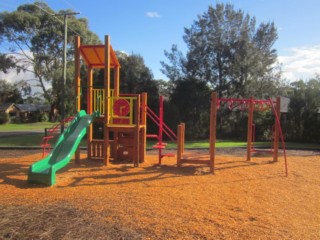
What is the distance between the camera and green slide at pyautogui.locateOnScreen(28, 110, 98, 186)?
23.6 ft

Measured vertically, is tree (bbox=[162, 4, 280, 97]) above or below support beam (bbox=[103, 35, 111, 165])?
above

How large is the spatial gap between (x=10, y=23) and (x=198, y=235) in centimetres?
4743

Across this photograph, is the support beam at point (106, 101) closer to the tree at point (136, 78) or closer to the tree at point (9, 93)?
the tree at point (136, 78)

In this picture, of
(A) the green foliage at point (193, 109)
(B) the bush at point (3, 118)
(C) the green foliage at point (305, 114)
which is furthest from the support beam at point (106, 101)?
(B) the bush at point (3, 118)

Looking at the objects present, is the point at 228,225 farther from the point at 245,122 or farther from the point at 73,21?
the point at 73,21

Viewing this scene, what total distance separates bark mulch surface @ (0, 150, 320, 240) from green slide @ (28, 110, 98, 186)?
25 centimetres

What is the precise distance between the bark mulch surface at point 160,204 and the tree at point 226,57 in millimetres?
17673

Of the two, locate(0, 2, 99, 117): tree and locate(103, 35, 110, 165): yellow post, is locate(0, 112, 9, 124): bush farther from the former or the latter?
locate(103, 35, 110, 165): yellow post

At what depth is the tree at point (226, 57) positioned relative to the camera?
26.1 m

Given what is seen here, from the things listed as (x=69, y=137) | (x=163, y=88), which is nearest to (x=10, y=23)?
(x=163, y=88)

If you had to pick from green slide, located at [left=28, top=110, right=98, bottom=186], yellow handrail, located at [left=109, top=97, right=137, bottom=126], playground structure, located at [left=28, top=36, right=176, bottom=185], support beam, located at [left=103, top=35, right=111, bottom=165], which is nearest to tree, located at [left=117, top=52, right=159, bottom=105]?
playground structure, located at [left=28, top=36, right=176, bottom=185]

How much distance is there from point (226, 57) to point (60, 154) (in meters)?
20.7

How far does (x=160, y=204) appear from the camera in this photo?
230 inches

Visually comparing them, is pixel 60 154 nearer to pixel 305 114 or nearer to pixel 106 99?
pixel 106 99
